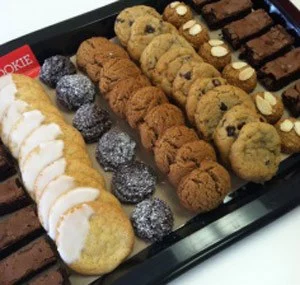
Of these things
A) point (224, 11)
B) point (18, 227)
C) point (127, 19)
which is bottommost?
point (18, 227)

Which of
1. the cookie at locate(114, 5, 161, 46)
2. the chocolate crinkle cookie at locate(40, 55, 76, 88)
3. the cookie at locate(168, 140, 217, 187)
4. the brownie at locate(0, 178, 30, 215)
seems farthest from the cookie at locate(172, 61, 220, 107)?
the brownie at locate(0, 178, 30, 215)

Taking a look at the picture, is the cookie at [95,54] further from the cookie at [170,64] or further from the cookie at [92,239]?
the cookie at [92,239]

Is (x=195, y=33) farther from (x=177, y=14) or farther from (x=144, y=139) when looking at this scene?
(x=144, y=139)

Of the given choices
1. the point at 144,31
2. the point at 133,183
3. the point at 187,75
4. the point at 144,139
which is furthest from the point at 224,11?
the point at 133,183

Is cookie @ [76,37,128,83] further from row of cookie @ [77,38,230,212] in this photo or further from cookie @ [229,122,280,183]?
cookie @ [229,122,280,183]

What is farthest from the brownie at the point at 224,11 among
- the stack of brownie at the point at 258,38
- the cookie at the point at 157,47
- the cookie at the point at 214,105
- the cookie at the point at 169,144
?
the cookie at the point at 169,144

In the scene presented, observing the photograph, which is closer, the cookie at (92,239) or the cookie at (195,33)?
the cookie at (92,239)
